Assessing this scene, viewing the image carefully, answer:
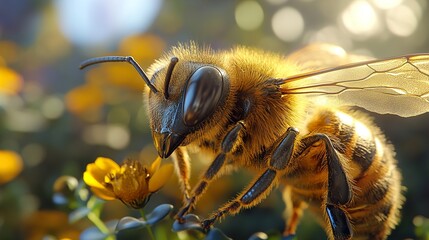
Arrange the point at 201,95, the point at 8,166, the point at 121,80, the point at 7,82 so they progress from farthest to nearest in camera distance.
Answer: the point at 121,80
the point at 7,82
the point at 8,166
the point at 201,95

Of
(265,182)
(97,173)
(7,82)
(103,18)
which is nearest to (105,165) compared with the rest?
(97,173)

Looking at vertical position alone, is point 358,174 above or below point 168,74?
below

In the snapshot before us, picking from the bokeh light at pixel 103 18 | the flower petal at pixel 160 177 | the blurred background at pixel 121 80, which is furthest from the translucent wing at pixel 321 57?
the bokeh light at pixel 103 18

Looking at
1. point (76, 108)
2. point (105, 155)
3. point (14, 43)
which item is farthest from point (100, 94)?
point (14, 43)

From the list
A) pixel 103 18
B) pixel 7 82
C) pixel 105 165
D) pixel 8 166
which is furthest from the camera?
pixel 103 18

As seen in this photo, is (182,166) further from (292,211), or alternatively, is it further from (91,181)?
(292,211)

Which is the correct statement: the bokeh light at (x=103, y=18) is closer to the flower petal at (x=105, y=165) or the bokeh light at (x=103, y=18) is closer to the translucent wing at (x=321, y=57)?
the translucent wing at (x=321, y=57)

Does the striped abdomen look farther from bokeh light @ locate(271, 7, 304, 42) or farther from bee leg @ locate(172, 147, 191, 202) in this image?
bokeh light @ locate(271, 7, 304, 42)
